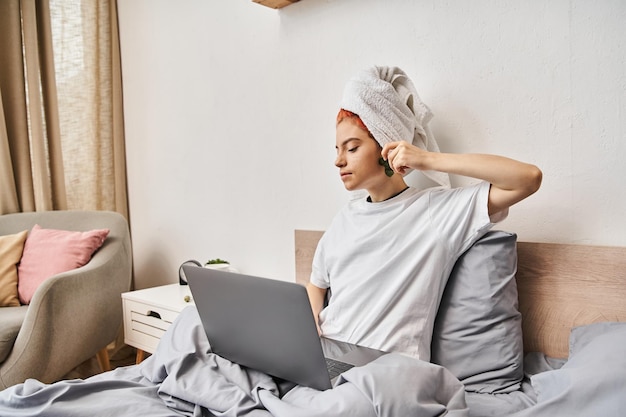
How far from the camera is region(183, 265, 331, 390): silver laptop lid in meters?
1.04

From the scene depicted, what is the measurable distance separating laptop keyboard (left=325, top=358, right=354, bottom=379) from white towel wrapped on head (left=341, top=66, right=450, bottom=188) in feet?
1.92

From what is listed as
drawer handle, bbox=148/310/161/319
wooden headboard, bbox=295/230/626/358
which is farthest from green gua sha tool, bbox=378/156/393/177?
drawer handle, bbox=148/310/161/319

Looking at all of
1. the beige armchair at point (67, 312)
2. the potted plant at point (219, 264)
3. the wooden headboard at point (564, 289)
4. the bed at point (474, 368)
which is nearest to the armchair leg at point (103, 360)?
the beige armchair at point (67, 312)

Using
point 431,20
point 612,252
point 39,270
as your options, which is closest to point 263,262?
point 39,270

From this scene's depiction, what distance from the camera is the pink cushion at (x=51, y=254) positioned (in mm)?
2262

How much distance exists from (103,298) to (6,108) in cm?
120

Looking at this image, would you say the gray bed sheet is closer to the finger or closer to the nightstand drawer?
the finger

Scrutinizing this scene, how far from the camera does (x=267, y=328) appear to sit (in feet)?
3.65

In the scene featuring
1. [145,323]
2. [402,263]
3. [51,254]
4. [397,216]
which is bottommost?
[145,323]

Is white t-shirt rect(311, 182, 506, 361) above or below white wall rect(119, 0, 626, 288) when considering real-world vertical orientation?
below

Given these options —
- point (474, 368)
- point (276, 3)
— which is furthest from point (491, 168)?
point (276, 3)

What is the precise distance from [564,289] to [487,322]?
0.73 ft

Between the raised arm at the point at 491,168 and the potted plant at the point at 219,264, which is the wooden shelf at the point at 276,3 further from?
the potted plant at the point at 219,264

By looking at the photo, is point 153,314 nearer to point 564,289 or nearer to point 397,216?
point 397,216
